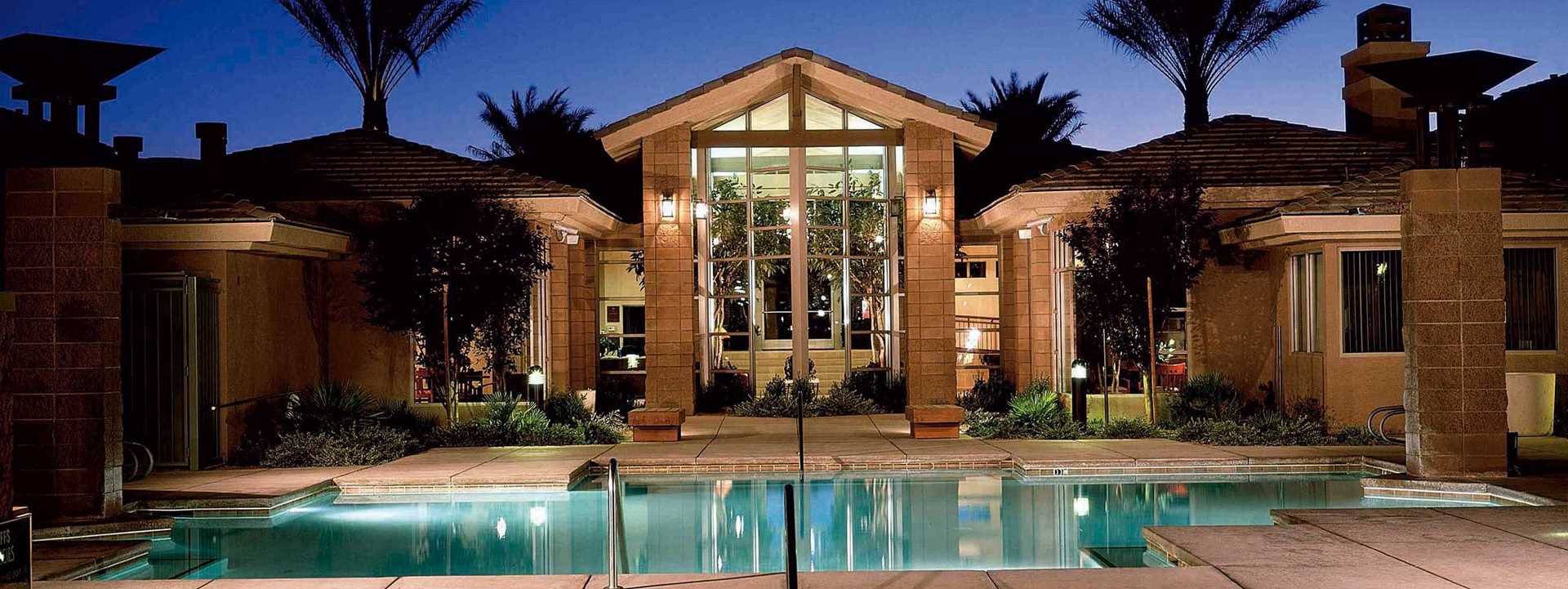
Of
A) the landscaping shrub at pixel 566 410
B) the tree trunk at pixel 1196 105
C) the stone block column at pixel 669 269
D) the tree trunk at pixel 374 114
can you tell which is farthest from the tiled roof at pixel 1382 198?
the tree trunk at pixel 374 114

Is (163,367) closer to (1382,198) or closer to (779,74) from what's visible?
(779,74)

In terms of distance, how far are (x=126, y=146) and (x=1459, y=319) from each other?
24.1 metres

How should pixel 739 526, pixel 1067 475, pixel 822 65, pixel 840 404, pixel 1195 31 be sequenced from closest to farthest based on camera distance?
pixel 739 526 → pixel 1067 475 → pixel 822 65 → pixel 840 404 → pixel 1195 31

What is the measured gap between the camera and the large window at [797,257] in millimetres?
18719

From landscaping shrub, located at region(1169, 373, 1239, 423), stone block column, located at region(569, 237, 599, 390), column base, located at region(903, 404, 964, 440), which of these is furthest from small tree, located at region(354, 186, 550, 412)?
landscaping shrub, located at region(1169, 373, 1239, 423)

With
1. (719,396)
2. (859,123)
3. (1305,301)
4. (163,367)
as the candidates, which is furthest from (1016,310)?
(163,367)

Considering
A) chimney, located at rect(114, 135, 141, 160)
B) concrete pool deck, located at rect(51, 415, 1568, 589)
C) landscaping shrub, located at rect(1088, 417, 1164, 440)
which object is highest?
chimney, located at rect(114, 135, 141, 160)

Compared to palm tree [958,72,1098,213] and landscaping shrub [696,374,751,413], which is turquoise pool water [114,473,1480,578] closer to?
landscaping shrub [696,374,751,413]

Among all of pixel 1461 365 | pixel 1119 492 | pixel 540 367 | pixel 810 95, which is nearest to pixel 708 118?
pixel 810 95

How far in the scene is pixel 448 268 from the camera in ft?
50.0

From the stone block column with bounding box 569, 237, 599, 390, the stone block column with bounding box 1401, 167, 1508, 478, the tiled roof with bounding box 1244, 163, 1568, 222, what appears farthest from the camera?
the stone block column with bounding box 569, 237, 599, 390

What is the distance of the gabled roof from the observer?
17172mm

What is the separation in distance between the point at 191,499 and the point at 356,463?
7.61ft

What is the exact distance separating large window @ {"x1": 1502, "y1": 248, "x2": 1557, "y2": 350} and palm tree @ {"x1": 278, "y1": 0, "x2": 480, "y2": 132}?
22.6 m
